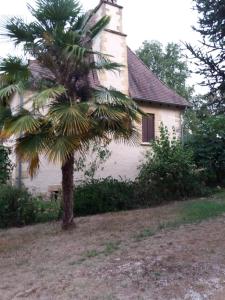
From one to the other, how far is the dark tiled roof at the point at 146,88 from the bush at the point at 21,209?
7.02m

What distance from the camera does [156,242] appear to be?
8547 millimetres

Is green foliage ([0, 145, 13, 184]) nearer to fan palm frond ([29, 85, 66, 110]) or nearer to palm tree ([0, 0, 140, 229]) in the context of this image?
palm tree ([0, 0, 140, 229])

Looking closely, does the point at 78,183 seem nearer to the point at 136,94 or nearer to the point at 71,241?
the point at 136,94

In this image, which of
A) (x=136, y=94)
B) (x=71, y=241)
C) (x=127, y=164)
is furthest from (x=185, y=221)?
(x=136, y=94)

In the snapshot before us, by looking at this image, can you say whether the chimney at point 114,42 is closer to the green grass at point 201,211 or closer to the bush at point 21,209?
the bush at point 21,209

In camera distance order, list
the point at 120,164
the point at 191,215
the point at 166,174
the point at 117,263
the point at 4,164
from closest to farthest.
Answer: the point at 117,263 < the point at 191,215 < the point at 4,164 < the point at 166,174 < the point at 120,164

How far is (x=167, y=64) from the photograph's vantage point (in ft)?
121

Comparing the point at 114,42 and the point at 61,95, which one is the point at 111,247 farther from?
the point at 114,42

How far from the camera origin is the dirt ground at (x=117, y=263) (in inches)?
240

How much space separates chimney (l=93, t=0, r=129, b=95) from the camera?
1764cm

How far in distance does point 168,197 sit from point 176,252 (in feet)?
27.7

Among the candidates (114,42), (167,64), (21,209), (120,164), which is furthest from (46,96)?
(167,64)

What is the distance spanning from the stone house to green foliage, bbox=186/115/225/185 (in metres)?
1.86

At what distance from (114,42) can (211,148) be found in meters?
6.15
